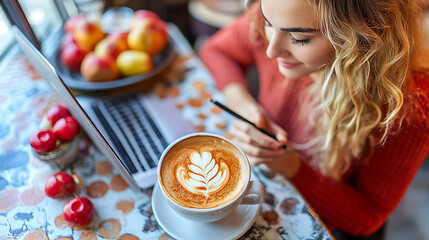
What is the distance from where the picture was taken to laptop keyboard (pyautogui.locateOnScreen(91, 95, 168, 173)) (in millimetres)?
772

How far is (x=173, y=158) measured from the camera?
0.64 metres

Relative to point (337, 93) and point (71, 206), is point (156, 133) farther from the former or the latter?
point (337, 93)

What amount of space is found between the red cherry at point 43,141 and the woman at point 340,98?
421mm

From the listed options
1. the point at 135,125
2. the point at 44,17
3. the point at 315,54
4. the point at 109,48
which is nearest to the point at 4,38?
the point at 44,17

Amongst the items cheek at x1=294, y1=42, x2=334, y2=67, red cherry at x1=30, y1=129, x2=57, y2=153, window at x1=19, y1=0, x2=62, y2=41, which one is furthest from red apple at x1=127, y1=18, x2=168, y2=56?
cheek at x1=294, y1=42, x2=334, y2=67

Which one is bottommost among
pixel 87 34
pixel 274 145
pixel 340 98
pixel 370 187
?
pixel 370 187

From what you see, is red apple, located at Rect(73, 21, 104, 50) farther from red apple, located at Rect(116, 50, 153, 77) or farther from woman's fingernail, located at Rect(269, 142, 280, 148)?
woman's fingernail, located at Rect(269, 142, 280, 148)

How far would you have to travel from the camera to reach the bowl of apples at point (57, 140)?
0.71m

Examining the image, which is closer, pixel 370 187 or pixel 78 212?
pixel 78 212

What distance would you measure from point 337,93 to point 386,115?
13cm

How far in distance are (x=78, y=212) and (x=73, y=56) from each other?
534mm

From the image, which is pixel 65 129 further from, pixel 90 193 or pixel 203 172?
pixel 203 172

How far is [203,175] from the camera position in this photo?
63 cm

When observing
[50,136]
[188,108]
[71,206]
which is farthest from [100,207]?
[188,108]
